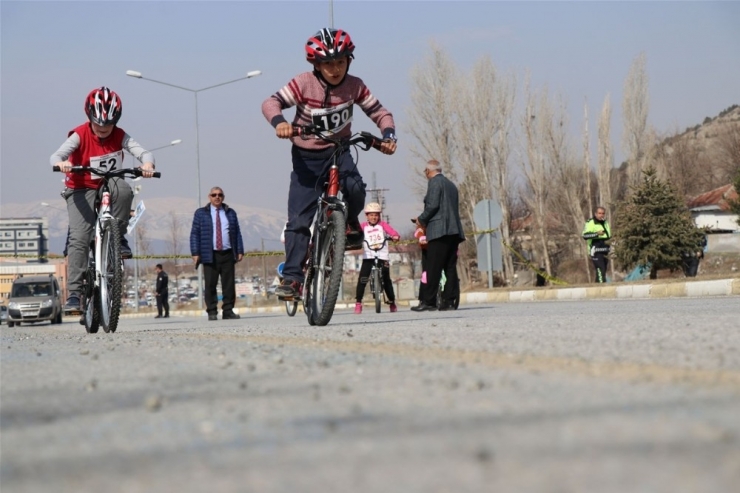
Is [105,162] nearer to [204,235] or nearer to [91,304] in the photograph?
[91,304]

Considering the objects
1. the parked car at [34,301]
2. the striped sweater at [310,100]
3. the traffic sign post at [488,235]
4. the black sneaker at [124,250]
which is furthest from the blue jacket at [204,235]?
the parked car at [34,301]

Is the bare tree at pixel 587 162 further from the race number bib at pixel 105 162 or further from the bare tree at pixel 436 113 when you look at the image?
the race number bib at pixel 105 162

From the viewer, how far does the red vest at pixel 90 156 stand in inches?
341

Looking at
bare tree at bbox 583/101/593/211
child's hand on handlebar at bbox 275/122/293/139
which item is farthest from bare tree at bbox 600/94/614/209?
child's hand on handlebar at bbox 275/122/293/139

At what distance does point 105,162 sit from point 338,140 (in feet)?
7.18

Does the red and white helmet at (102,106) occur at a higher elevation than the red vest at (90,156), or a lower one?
higher

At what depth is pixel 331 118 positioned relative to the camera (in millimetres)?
7727

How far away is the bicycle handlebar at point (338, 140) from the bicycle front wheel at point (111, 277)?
1.68 meters

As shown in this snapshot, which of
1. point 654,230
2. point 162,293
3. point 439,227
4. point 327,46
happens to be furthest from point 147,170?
point 162,293

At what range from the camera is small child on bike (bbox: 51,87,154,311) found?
851cm

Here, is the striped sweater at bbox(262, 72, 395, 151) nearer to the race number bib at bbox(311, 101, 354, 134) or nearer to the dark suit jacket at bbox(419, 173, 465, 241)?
the race number bib at bbox(311, 101, 354, 134)

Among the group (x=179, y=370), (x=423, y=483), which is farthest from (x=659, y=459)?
(x=179, y=370)

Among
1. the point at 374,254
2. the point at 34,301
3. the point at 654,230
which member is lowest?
the point at 374,254

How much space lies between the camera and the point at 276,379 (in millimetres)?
3318
